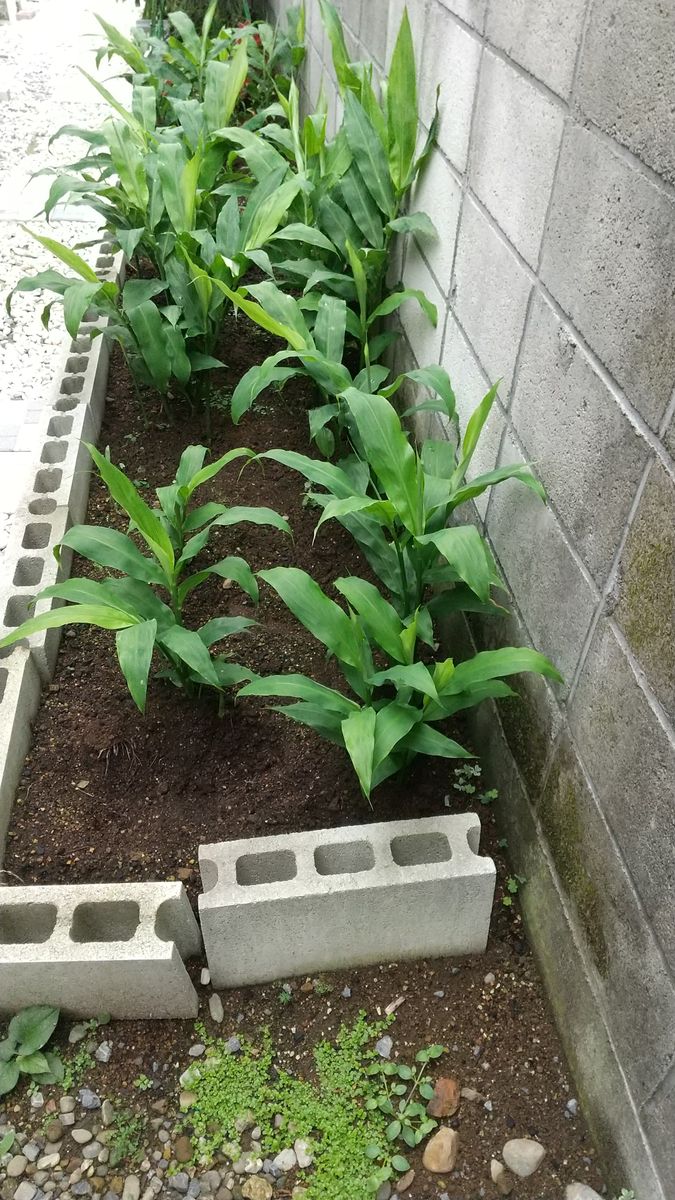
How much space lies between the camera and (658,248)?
2.64 ft

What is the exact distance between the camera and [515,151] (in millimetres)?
1204

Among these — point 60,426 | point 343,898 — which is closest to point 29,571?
point 60,426

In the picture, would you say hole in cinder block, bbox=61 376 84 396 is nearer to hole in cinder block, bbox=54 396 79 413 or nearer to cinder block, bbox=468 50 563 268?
hole in cinder block, bbox=54 396 79 413

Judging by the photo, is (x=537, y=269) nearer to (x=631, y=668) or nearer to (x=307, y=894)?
(x=631, y=668)

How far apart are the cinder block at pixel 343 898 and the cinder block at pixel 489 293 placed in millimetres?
727

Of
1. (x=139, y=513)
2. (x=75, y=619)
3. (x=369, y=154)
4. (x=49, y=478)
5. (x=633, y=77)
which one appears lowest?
(x=49, y=478)

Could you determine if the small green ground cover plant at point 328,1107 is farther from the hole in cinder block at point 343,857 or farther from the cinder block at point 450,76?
the cinder block at point 450,76

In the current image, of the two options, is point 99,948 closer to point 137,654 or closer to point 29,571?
point 137,654

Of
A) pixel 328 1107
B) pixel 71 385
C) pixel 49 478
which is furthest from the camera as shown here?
pixel 71 385

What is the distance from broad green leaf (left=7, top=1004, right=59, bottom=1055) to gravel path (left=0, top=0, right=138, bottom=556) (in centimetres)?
111

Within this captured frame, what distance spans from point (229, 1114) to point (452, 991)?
1.19 feet

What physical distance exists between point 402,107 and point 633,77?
107 cm

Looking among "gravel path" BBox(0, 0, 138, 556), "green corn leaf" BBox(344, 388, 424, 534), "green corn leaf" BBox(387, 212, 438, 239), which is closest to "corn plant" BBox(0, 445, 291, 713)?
"green corn leaf" BBox(344, 388, 424, 534)

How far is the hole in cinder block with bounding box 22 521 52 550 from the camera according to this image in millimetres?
1721
